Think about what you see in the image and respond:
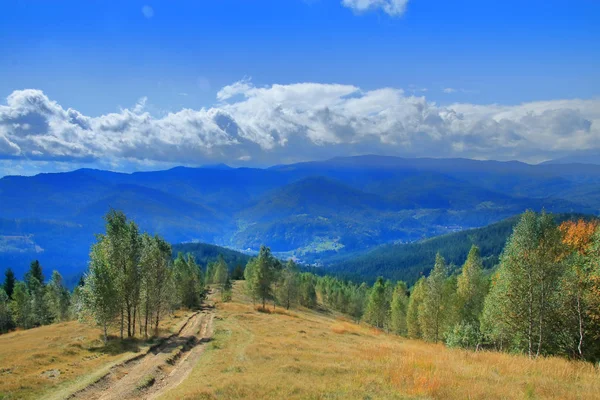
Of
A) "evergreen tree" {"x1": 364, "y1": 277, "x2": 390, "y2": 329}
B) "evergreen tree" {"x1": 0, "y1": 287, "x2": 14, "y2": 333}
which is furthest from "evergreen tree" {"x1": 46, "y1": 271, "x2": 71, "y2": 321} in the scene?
"evergreen tree" {"x1": 364, "y1": 277, "x2": 390, "y2": 329}

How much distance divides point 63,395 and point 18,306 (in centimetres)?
9766

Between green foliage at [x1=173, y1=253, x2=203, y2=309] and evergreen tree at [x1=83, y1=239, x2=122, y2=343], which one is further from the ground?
evergreen tree at [x1=83, y1=239, x2=122, y2=343]

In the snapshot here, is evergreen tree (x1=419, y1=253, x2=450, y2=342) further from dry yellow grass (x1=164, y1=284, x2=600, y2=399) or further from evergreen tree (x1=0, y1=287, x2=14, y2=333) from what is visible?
evergreen tree (x1=0, y1=287, x2=14, y2=333)

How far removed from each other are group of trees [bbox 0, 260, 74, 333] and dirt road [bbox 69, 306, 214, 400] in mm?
79833

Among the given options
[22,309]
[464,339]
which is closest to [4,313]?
[22,309]

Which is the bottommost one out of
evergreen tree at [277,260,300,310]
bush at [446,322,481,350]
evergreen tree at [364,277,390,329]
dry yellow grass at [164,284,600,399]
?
evergreen tree at [364,277,390,329]

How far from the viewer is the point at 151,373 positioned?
2758cm

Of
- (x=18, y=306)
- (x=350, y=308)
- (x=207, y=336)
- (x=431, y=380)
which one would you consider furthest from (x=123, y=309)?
(x=350, y=308)

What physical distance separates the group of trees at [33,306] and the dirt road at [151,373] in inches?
3143

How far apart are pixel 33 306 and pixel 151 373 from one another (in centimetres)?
9415

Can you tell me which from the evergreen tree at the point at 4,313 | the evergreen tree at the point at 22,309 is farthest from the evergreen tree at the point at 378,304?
the evergreen tree at the point at 4,313

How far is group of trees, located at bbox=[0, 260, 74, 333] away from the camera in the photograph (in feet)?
320

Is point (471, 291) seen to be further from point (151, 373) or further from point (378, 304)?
point (151, 373)

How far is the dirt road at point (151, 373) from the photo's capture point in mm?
23230
